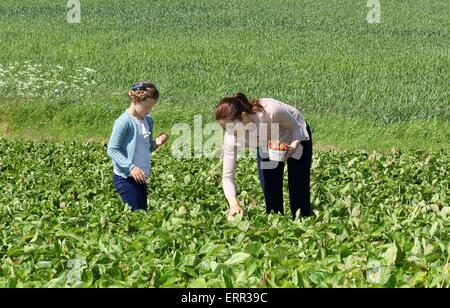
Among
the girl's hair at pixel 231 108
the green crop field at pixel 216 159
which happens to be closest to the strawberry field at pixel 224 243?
the green crop field at pixel 216 159

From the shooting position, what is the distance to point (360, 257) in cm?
472

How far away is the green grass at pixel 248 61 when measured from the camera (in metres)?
18.7

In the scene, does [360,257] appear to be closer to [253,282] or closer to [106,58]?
[253,282]

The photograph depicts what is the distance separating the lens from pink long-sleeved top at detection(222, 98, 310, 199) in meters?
6.69

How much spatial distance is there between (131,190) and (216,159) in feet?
16.9

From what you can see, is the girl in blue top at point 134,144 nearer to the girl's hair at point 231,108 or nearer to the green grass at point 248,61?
the girl's hair at point 231,108

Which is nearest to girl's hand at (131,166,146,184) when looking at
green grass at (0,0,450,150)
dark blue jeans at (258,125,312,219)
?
dark blue jeans at (258,125,312,219)

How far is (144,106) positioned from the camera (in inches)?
292

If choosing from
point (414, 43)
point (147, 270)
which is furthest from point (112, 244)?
point (414, 43)

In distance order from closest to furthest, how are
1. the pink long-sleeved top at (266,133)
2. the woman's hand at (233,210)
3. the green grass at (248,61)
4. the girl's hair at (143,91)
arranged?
the woman's hand at (233,210) → the pink long-sleeved top at (266,133) → the girl's hair at (143,91) → the green grass at (248,61)

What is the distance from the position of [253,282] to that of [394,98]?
16.0 m

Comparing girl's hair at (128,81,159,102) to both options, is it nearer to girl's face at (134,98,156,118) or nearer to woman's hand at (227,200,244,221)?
girl's face at (134,98,156,118)

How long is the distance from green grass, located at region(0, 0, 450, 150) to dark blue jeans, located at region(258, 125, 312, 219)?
31.8 ft

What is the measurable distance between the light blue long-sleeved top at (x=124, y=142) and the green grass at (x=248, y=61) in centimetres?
1000
